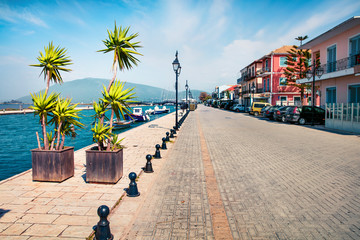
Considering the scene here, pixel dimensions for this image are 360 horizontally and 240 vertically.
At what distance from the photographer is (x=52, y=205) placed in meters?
4.25

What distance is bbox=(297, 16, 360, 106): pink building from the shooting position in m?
18.2

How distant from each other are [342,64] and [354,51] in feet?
4.03

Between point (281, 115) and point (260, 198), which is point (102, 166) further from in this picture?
point (281, 115)

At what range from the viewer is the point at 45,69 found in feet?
Answer: 20.5

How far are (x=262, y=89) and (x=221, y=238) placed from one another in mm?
46615

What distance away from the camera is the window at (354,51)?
1799cm

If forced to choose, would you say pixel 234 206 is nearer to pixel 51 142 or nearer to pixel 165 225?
pixel 165 225

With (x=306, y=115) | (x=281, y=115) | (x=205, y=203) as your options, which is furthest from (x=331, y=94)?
(x=205, y=203)

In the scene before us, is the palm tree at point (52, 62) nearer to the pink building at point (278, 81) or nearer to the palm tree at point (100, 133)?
the palm tree at point (100, 133)

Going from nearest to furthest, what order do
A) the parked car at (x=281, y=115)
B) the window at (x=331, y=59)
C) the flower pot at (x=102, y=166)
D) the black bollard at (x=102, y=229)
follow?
the black bollard at (x=102, y=229) < the flower pot at (x=102, y=166) < the window at (x=331, y=59) < the parked car at (x=281, y=115)

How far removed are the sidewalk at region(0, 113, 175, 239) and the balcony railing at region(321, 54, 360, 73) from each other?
1936 centimetres

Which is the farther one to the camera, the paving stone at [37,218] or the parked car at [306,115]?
the parked car at [306,115]

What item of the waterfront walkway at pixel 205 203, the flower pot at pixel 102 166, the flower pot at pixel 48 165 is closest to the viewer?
the waterfront walkway at pixel 205 203

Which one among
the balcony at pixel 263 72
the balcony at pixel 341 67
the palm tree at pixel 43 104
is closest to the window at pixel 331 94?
A: the balcony at pixel 341 67
